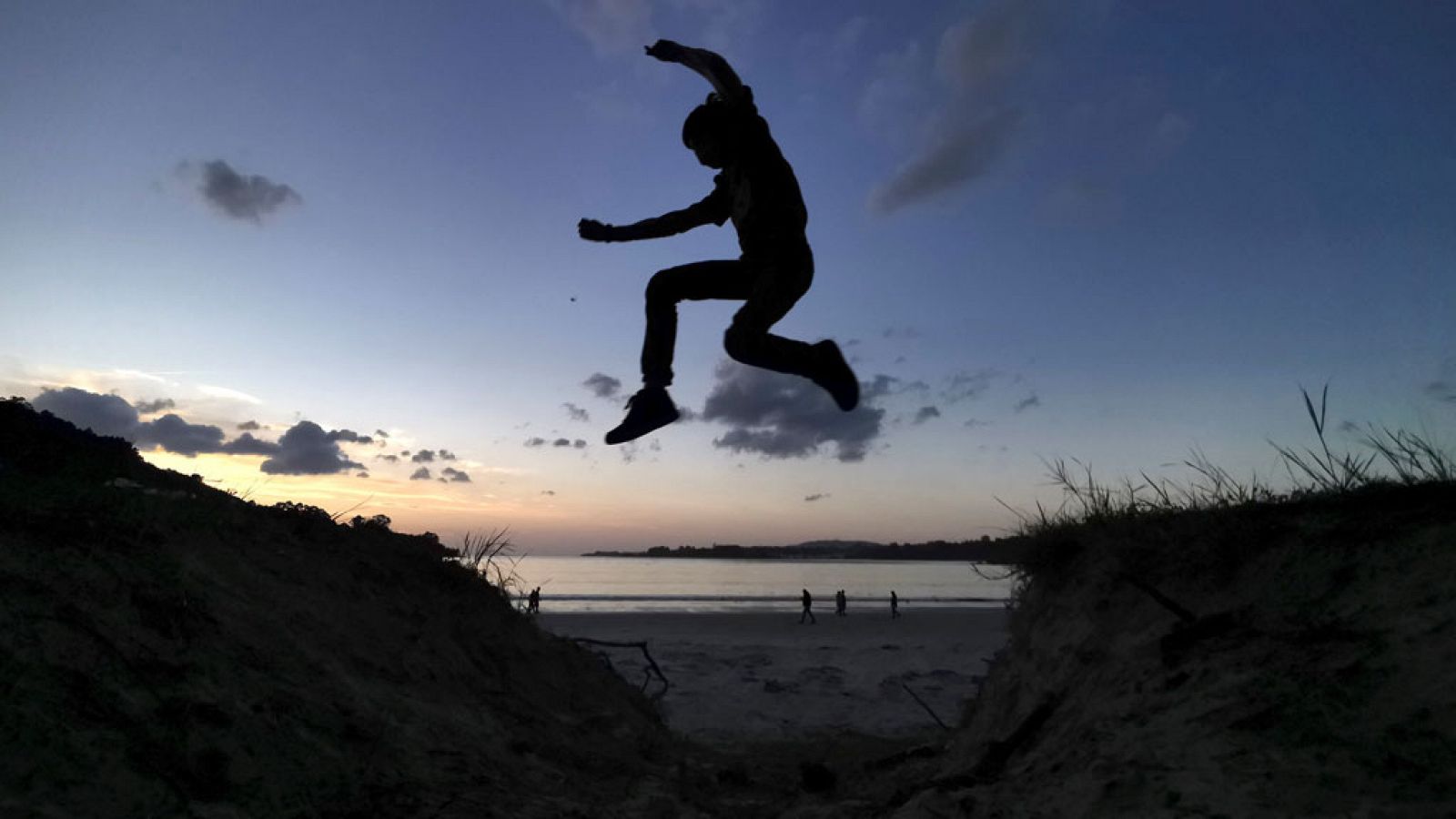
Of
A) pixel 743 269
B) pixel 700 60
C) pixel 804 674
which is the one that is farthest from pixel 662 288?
pixel 804 674

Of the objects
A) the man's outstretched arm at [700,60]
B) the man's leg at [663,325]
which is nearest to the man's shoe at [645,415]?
the man's leg at [663,325]

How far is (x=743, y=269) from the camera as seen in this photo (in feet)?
14.7

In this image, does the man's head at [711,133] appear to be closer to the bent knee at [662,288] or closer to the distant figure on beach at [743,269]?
the distant figure on beach at [743,269]

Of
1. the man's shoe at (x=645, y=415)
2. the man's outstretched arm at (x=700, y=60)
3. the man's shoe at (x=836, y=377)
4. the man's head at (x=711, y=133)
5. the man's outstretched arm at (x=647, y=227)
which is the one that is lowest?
the man's shoe at (x=645, y=415)

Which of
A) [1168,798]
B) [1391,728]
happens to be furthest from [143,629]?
[1391,728]

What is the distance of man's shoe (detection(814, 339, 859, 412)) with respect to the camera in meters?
4.74

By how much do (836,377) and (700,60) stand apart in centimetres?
189

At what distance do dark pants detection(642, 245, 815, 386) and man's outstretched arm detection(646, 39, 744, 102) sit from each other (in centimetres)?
93

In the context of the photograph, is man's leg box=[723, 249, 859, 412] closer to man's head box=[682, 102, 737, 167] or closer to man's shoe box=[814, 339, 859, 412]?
man's shoe box=[814, 339, 859, 412]

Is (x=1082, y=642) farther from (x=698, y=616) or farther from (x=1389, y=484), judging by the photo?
(x=698, y=616)

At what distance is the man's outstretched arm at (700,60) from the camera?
4.13 metres

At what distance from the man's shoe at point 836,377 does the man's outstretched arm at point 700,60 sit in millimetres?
1559

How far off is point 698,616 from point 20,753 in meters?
28.4

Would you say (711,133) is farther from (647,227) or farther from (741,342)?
(741,342)
